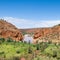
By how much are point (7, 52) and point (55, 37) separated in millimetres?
25581

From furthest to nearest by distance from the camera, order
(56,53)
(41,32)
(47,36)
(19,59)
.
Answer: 1. (41,32)
2. (47,36)
3. (56,53)
4. (19,59)

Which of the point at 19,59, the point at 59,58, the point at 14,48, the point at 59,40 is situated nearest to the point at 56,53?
the point at 59,58

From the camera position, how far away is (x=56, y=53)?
49.3 m

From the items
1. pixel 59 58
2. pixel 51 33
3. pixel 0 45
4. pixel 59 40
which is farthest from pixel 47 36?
pixel 59 58

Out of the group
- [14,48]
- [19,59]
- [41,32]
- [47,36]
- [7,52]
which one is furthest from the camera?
[41,32]

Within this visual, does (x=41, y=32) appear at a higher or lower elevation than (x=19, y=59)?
higher

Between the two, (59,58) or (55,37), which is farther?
(55,37)

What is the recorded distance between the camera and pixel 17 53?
54500 millimetres

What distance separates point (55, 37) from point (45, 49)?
853 inches

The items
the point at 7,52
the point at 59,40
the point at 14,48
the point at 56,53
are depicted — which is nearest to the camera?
the point at 56,53

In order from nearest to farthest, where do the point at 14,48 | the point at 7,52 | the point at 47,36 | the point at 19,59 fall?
the point at 19,59 < the point at 7,52 < the point at 14,48 < the point at 47,36

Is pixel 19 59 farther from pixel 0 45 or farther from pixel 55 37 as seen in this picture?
pixel 55 37

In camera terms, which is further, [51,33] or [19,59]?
[51,33]

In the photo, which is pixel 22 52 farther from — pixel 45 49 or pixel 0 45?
pixel 0 45
